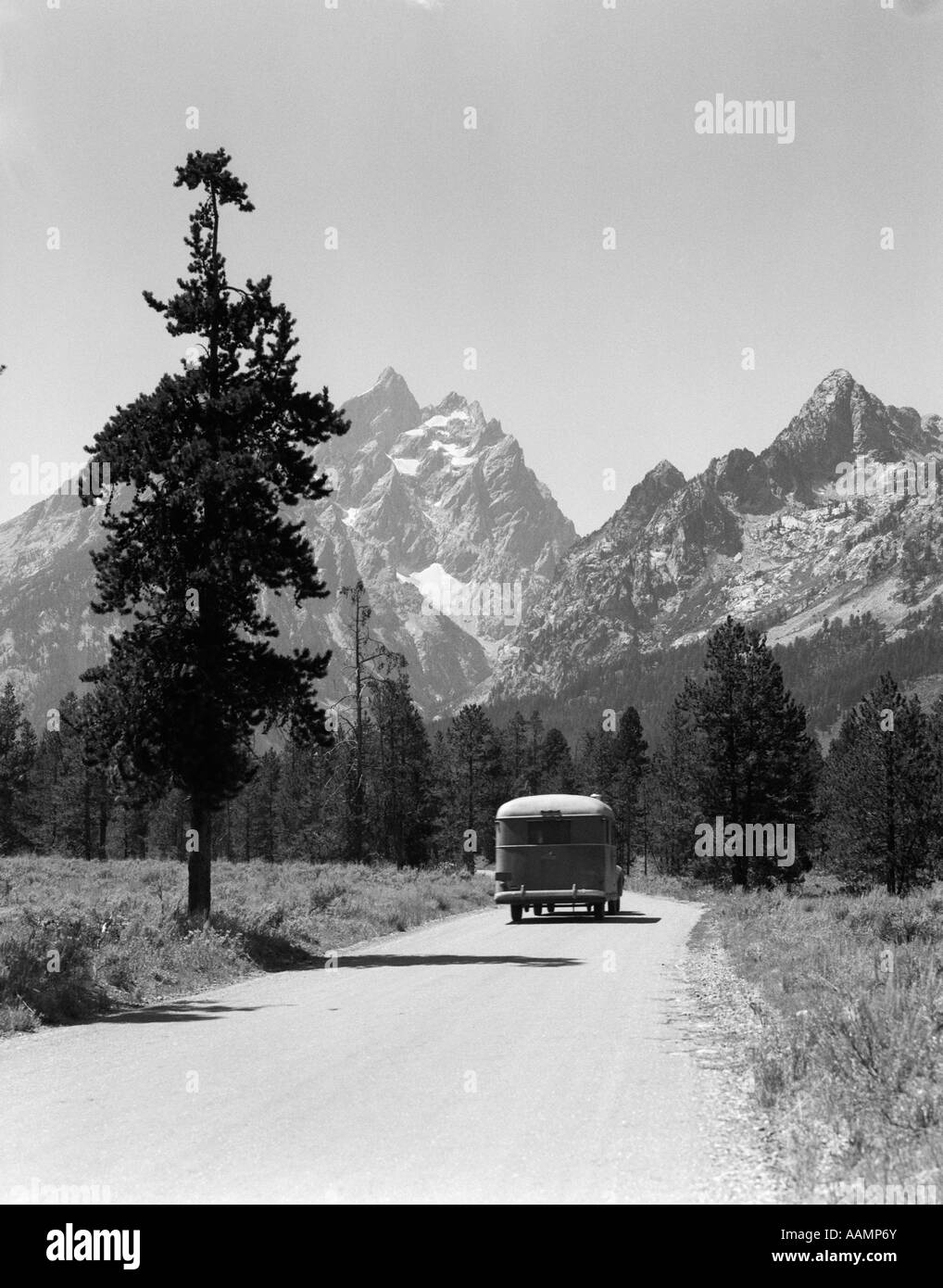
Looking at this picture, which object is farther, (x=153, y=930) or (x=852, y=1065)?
(x=153, y=930)

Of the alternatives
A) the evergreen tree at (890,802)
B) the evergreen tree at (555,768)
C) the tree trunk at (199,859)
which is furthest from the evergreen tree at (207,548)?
the evergreen tree at (555,768)

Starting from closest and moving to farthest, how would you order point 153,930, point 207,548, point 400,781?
1. point 153,930
2. point 207,548
3. point 400,781

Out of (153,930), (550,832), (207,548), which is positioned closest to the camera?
(153,930)

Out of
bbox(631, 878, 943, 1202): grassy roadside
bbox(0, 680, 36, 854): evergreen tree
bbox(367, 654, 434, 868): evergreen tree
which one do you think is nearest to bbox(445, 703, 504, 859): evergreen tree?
bbox(367, 654, 434, 868): evergreen tree


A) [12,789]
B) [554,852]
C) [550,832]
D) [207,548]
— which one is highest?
[207,548]

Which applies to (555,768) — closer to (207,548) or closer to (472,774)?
(472,774)

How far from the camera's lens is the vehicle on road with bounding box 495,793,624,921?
31.3 meters

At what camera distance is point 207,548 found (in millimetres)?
21750

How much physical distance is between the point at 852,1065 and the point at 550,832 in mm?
23103

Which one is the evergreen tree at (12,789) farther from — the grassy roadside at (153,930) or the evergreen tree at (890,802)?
the evergreen tree at (890,802)

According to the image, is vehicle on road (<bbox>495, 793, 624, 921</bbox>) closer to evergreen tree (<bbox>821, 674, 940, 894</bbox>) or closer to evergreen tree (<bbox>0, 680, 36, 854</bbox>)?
evergreen tree (<bbox>821, 674, 940, 894</bbox>)

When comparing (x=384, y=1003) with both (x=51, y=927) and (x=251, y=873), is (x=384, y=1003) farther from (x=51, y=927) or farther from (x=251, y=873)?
(x=251, y=873)

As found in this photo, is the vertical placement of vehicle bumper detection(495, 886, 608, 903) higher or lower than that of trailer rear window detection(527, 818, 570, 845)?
lower

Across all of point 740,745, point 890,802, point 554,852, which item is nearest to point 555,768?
point 890,802
